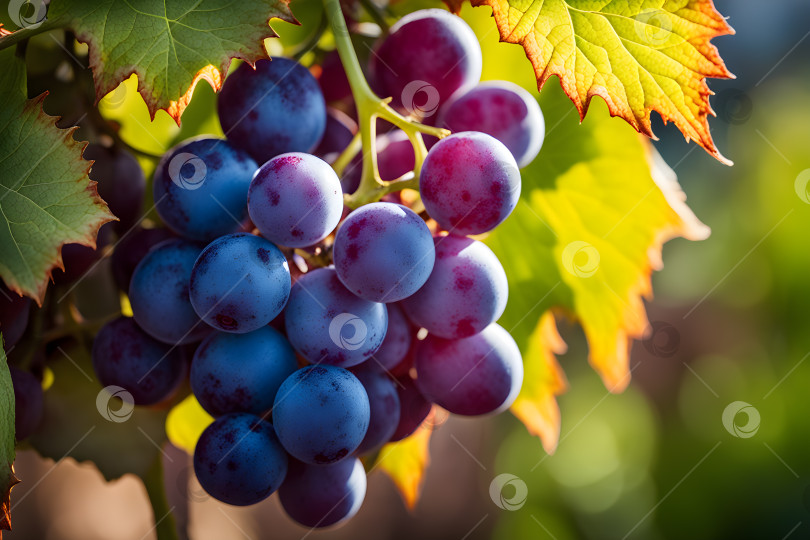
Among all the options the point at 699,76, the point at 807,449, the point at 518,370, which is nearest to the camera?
the point at 699,76

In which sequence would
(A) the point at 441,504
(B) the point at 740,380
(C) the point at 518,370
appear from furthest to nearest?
(A) the point at 441,504
(B) the point at 740,380
(C) the point at 518,370

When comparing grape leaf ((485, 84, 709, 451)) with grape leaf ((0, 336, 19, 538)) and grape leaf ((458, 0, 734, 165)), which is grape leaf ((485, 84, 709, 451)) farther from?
grape leaf ((0, 336, 19, 538))

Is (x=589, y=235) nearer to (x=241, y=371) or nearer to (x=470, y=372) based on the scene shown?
(x=470, y=372)

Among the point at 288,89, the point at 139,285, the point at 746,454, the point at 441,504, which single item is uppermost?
the point at 288,89

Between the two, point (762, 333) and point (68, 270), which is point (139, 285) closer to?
point (68, 270)

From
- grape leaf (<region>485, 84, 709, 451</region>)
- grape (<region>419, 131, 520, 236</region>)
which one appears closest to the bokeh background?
grape leaf (<region>485, 84, 709, 451</region>)

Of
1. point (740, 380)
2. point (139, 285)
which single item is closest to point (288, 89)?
point (139, 285)

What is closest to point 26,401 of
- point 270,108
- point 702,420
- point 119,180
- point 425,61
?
point 119,180
